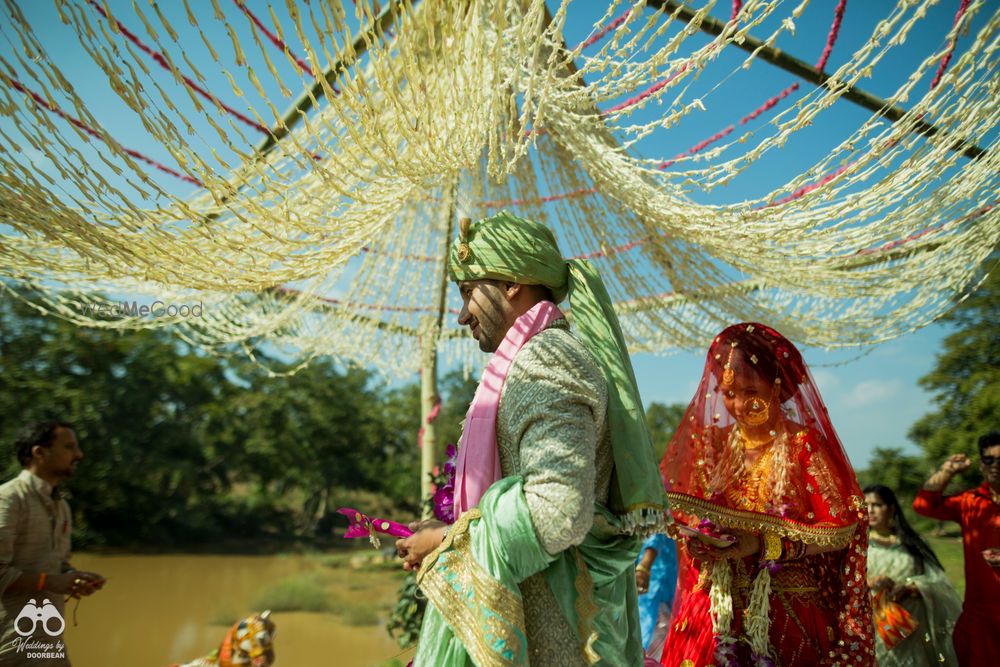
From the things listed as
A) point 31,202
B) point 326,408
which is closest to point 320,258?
point 31,202

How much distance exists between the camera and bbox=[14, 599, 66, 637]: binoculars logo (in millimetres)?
2340

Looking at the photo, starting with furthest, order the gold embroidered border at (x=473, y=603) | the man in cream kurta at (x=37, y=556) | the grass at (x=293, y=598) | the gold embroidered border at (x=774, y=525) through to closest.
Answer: the grass at (x=293, y=598) < the man in cream kurta at (x=37, y=556) < the gold embroidered border at (x=774, y=525) < the gold embroidered border at (x=473, y=603)

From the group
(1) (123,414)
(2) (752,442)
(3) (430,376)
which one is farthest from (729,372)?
(1) (123,414)

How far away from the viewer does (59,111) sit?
1.46 metres

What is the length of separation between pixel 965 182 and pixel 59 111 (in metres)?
2.36

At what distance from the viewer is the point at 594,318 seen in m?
1.45

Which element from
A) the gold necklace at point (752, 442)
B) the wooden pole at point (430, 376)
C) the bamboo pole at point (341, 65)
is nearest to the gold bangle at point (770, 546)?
the gold necklace at point (752, 442)

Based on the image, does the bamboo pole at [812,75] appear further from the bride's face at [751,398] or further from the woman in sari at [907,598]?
the woman in sari at [907,598]

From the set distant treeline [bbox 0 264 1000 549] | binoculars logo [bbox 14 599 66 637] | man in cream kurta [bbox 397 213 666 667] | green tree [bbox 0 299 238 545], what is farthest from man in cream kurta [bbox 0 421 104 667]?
green tree [bbox 0 299 238 545]

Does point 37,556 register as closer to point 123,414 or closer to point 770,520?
point 770,520

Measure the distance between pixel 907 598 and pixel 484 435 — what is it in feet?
9.53

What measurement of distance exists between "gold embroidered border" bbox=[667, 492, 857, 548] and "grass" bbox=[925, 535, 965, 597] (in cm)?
476

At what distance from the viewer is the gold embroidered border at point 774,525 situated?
1953 millimetres

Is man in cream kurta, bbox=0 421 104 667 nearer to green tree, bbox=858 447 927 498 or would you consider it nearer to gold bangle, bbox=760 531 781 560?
gold bangle, bbox=760 531 781 560
